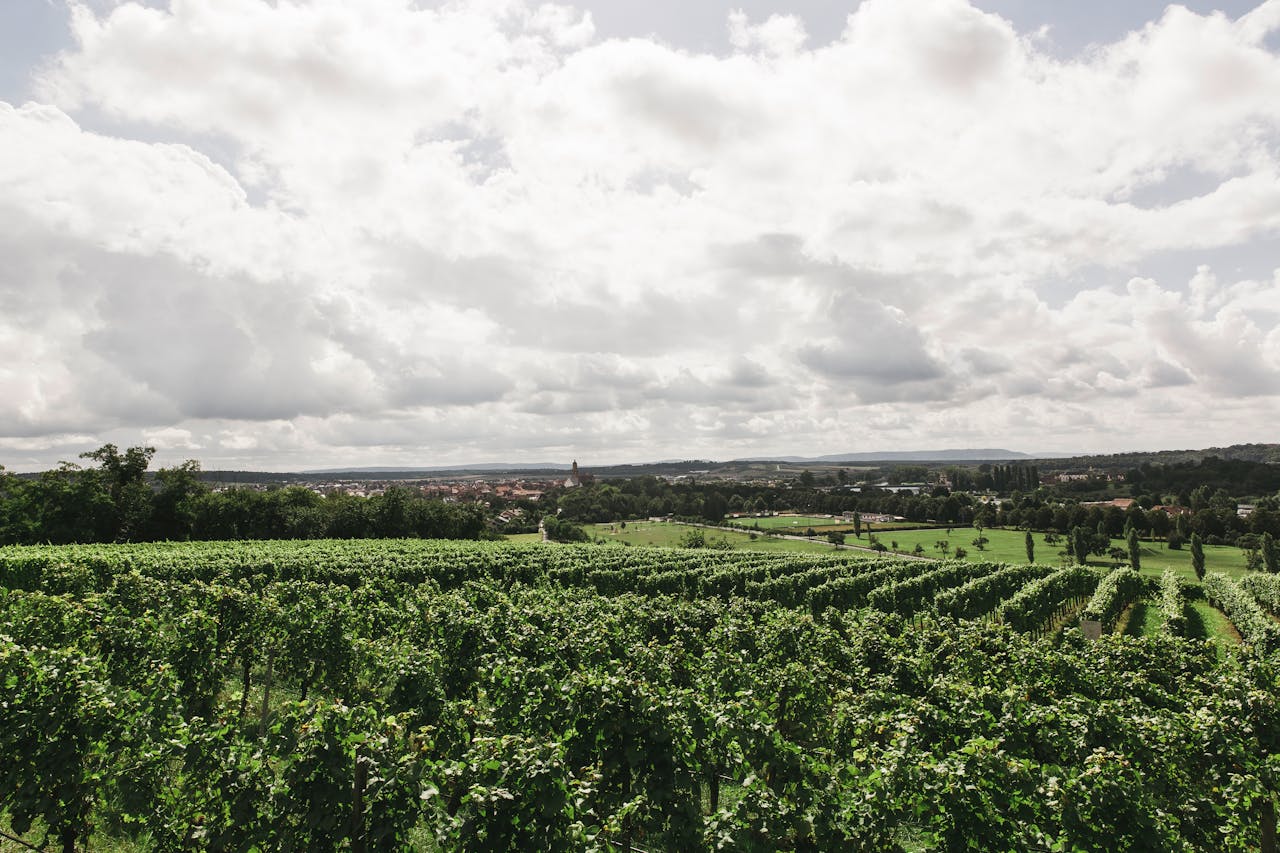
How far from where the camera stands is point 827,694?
39.8 feet

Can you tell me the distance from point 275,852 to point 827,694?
9860 mm

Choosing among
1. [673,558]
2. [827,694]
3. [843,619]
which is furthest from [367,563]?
[827,694]

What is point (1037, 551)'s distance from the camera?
311 feet

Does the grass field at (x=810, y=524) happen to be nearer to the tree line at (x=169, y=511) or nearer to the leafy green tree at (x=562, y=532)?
the leafy green tree at (x=562, y=532)

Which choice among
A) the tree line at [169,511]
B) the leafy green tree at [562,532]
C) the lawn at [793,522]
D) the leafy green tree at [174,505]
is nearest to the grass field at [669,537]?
the leafy green tree at [562,532]

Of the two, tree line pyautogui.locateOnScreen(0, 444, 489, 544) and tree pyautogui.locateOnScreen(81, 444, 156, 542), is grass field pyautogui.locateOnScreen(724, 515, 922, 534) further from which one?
tree pyautogui.locateOnScreen(81, 444, 156, 542)

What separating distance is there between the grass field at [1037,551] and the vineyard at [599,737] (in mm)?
80848

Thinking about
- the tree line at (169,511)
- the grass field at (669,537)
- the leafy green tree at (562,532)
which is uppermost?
the tree line at (169,511)

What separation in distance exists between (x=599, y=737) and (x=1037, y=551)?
10969 cm

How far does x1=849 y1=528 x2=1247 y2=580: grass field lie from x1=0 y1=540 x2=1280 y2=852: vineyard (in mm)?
80848

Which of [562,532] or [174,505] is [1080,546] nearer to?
[562,532]

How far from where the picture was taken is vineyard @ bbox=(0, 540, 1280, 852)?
6277mm

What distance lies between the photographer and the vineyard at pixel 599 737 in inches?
247

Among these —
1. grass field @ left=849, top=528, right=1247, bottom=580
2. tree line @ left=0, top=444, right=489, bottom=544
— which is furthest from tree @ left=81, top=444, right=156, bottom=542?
grass field @ left=849, top=528, right=1247, bottom=580
